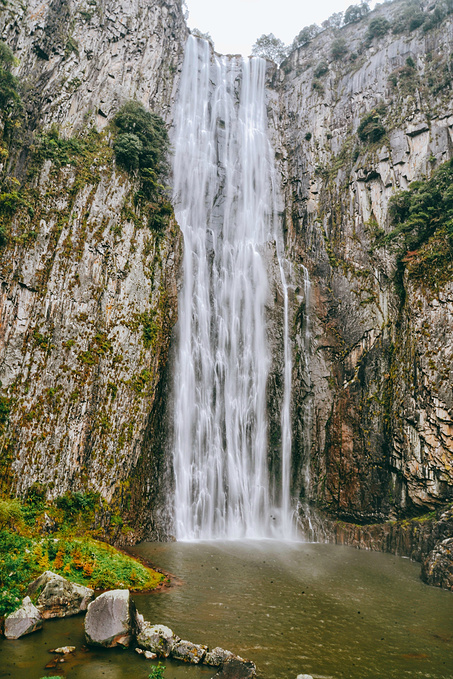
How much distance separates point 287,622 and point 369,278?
17.0 metres

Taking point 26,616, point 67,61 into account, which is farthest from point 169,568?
point 67,61

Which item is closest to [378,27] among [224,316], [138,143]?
[138,143]

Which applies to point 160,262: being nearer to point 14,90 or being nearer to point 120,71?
point 14,90

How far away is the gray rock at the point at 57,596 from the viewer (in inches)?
314

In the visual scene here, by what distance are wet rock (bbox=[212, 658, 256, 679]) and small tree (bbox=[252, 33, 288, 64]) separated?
4932 cm

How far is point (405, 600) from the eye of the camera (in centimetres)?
1055

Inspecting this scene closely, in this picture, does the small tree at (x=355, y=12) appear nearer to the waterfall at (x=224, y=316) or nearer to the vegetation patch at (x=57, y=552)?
the waterfall at (x=224, y=316)

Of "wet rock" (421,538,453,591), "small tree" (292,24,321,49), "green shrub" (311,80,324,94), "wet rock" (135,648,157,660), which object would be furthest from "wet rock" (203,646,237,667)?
"small tree" (292,24,321,49)

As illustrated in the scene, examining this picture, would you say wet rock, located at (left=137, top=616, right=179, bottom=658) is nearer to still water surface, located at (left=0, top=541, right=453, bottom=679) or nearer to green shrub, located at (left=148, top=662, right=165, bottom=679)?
still water surface, located at (left=0, top=541, right=453, bottom=679)

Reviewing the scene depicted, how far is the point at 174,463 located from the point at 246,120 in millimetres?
25989

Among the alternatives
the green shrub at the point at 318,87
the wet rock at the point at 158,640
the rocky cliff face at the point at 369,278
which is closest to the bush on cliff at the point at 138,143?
the rocky cliff face at the point at 369,278

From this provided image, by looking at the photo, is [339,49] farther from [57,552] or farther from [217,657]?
[217,657]

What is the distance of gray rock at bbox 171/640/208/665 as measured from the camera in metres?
6.56

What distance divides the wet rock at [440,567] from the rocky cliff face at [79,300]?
956 centimetres
